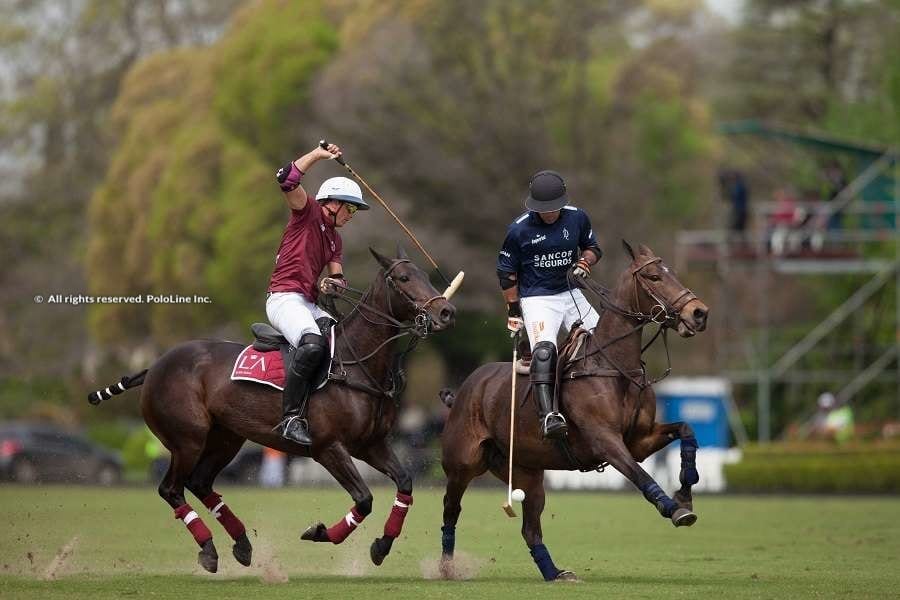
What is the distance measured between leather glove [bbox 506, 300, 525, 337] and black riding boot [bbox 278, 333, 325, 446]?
57.7 inches

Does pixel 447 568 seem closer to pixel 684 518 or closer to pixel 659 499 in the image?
pixel 659 499

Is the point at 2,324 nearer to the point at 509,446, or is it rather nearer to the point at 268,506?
the point at 268,506

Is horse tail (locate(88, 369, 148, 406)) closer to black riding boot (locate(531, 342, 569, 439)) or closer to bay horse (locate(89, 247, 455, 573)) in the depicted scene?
Result: bay horse (locate(89, 247, 455, 573))

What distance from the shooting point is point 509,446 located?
1332cm

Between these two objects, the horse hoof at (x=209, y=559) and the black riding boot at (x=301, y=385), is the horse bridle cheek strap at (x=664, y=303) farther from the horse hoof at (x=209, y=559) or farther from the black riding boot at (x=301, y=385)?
the horse hoof at (x=209, y=559)

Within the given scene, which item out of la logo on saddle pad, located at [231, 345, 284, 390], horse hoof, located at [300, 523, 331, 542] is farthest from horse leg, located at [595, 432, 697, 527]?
la logo on saddle pad, located at [231, 345, 284, 390]

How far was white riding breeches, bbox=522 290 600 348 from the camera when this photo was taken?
43.2 ft

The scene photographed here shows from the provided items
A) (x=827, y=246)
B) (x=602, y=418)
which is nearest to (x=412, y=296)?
(x=602, y=418)

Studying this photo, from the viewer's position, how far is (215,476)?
14117 millimetres

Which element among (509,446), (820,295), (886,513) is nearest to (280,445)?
(509,446)

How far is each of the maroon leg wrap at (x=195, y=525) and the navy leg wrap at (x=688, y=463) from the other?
3.69 metres

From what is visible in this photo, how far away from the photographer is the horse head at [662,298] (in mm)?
12414

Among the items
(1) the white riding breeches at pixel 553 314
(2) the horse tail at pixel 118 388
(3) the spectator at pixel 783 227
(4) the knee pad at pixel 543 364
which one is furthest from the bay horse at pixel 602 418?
(3) the spectator at pixel 783 227

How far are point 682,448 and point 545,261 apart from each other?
184 cm
